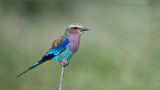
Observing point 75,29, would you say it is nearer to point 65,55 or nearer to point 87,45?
point 65,55

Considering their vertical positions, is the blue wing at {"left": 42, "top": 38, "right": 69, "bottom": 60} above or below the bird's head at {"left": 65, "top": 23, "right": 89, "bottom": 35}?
below

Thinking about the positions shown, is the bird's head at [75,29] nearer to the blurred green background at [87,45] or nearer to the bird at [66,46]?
the bird at [66,46]

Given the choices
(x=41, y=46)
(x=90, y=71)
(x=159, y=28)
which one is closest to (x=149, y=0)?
(x=159, y=28)

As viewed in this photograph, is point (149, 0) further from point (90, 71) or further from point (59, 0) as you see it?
point (59, 0)

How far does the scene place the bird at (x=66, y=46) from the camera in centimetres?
241

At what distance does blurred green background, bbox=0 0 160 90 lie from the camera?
14.1ft

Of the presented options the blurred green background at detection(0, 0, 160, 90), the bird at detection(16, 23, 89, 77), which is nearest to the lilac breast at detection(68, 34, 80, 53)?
the bird at detection(16, 23, 89, 77)

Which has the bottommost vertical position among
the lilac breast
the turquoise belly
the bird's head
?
the turquoise belly

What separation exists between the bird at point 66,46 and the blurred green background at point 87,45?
1178mm

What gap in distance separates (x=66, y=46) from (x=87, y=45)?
101 inches

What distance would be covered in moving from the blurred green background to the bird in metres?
1.18

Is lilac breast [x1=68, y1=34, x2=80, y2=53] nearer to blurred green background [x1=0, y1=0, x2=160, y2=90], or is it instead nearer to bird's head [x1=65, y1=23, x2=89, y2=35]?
bird's head [x1=65, y1=23, x2=89, y2=35]

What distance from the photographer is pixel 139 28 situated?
18.7 feet

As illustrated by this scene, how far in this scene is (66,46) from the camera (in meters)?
2.46
